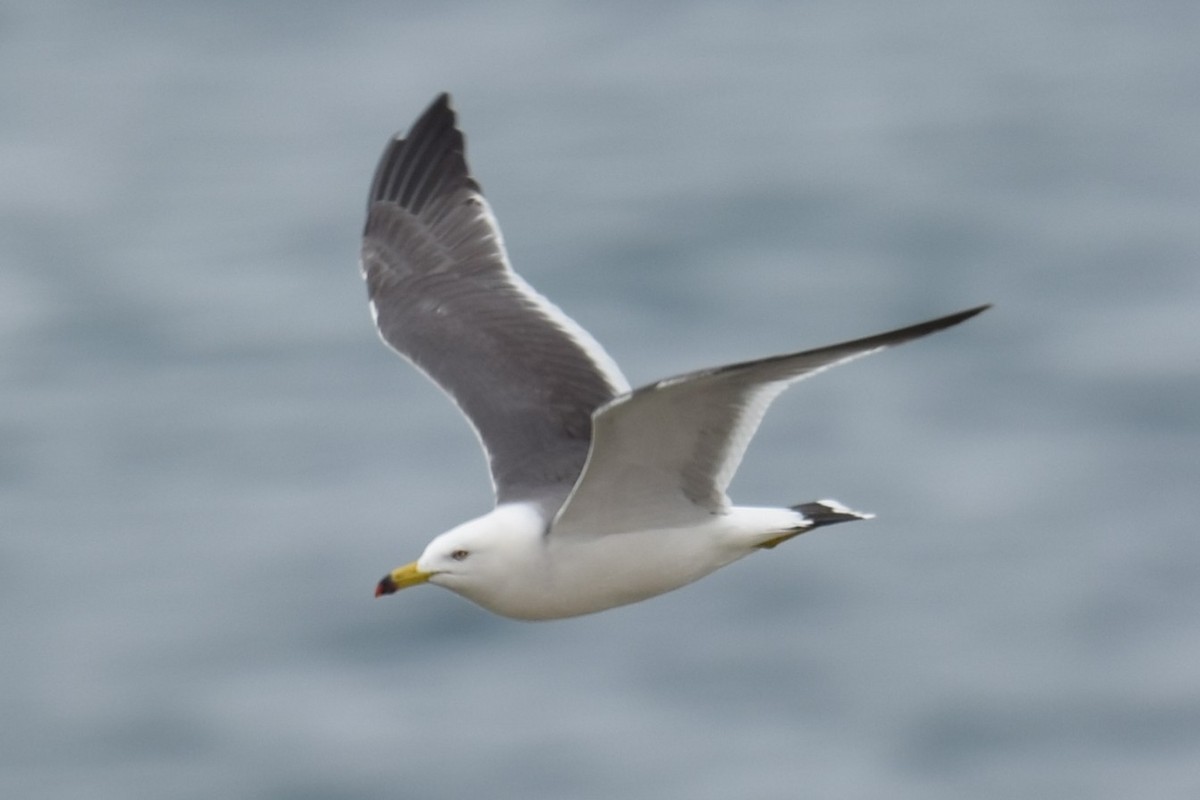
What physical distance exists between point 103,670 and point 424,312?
15.3 m

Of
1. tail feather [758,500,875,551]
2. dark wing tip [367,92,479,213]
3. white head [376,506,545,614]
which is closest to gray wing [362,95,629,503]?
dark wing tip [367,92,479,213]

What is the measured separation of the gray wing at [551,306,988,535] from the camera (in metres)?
8.76

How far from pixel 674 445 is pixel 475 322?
7.72ft

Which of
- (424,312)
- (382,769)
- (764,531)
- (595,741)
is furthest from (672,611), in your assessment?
(764,531)

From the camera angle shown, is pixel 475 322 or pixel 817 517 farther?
pixel 475 322

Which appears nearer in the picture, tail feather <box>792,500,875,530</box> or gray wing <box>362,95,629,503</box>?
tail feather <box>792,500,875,530</box>

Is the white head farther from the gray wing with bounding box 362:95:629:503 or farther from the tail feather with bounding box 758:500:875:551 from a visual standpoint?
the tail feather with bounding box 758:500:875:551

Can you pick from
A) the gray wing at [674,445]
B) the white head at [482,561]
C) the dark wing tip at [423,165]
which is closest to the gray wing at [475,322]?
the dark wing tip at [423,165]

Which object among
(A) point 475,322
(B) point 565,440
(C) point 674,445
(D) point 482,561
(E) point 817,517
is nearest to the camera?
(C) point 674,445

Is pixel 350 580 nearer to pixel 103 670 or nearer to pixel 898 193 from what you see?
pixel 103 670

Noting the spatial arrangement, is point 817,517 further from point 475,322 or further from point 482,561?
point 475,322

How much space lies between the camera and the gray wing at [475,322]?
422 inches

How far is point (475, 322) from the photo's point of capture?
37.9ft

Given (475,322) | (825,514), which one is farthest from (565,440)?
(825,514)
